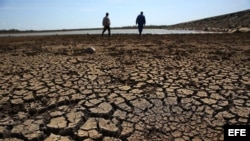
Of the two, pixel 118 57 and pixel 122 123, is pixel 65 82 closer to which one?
pixel 122 123

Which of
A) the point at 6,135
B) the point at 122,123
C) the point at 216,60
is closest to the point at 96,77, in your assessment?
the point at 122,123

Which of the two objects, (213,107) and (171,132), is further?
(213,107)

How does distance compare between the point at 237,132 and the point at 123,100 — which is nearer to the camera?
the point at 237,132

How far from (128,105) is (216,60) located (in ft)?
10.4

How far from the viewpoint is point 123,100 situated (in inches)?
124

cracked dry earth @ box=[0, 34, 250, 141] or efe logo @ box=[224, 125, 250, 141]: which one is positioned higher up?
cracked dry earth @ box=[0, 34, 250, 141]

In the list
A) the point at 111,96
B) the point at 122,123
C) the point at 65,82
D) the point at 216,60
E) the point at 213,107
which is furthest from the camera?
the point at 216,60

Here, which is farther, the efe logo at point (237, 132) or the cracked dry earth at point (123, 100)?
the cracked dry earth at point (123, 100)

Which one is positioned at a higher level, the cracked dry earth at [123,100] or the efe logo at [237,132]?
the cracked dry earth at [123,100]

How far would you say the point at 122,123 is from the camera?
8.47 feet

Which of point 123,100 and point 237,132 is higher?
point 123,100

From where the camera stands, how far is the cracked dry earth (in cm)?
244

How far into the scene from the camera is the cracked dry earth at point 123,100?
2436 mm

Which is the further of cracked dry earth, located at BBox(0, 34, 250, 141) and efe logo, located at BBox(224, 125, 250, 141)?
cracked dry earth, located at BBox(0, 34, 250, 141)
